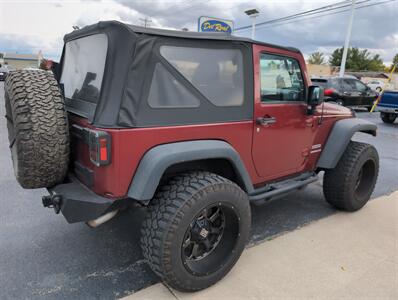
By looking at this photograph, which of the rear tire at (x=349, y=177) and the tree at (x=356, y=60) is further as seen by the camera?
the tree at (x=356, y=60)

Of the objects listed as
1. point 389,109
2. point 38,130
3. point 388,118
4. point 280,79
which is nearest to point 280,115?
point 280,79

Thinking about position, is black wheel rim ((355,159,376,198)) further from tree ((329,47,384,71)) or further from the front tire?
tree ((329,47,384,71))

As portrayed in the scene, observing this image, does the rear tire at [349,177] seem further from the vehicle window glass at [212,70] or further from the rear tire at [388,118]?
the rear tire at [388,118]

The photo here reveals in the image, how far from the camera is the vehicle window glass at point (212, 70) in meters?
2.42

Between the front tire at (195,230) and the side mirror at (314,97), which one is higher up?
the side mirror at (314,97)

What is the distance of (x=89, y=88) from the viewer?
8.52ft

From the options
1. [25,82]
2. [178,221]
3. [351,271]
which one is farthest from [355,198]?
[25,82]

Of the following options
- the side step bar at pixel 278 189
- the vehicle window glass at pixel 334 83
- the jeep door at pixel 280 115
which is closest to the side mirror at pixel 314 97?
the jeep door at pixel 280 115

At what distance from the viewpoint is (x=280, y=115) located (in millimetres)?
3105

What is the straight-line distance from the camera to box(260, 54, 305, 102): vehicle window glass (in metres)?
2.99

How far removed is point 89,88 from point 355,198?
3.20 meters

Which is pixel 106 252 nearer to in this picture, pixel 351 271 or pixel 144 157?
pixel 144 157

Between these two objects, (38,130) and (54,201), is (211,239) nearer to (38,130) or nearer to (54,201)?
(54,201)

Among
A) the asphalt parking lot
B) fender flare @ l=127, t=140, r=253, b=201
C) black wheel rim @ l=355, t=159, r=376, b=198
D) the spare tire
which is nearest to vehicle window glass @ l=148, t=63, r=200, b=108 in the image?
fender flare @ l=127, t=140, r=253, b=201
